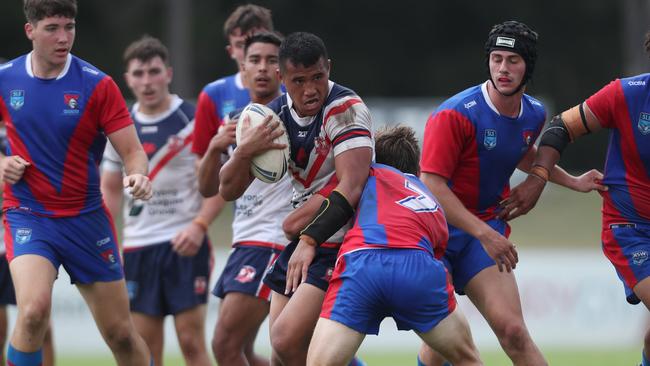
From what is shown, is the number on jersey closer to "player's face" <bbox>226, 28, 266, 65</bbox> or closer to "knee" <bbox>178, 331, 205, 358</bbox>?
"player's face" <bbox>226, 28, 266, 65</bbox>

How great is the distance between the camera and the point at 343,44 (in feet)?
81.6

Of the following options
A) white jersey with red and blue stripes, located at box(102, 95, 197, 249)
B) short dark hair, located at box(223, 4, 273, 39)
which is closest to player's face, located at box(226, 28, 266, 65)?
short dark hair, located at box(223, 4, 273, 39)

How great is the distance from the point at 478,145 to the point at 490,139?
0.08 metres

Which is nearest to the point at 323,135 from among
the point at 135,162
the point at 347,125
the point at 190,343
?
the point at 347,125

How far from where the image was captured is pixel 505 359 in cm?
1217

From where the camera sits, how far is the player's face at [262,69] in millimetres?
7367

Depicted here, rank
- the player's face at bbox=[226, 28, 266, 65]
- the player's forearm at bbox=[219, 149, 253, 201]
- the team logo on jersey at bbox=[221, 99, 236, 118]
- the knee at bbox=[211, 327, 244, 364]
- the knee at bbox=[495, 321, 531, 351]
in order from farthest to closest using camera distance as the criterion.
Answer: the player's face at bbox=[226, 28, 266, 65], the team logo on jersey at bbox=[221, 99, 236, 118], the knee at bbox=[211, 327, 244, 364], the knee at bbox=[495, 321, 531, 351], the player's forearm at bbox=[219, 149, 253, 201]

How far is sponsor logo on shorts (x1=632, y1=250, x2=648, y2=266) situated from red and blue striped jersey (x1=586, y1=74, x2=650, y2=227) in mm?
193

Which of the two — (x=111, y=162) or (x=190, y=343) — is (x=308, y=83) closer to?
(x=190, y=343)

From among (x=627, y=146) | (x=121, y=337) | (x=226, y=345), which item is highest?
(x=627, y=146)

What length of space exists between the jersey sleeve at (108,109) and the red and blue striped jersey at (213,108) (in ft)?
3.73

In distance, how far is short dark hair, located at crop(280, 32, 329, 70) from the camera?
5.89 meters

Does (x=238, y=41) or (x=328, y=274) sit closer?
(x=328, y=274)

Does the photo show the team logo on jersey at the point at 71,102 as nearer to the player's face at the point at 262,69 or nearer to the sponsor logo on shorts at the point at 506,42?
the player's face at the point at 262,69
